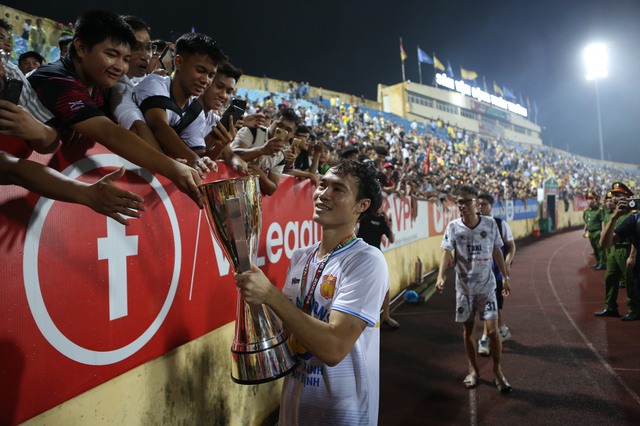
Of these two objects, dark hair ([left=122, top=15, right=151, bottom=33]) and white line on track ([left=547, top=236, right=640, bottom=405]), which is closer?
dark hair ([left=122, top=15, right=151, bottom=33])

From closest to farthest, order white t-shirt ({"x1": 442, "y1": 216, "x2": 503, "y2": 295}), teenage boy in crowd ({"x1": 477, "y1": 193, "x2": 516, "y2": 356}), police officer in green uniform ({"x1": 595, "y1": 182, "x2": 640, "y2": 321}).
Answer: white t-shirt ({"x1": 442, "y1": 216, "x2": 503, "y2": 295}), teenage boy in crowd ({"x1": 477, "y1": 193, "x2": 516, "y2": 356}), police officer in green uniform ({"x1": 595, "y1": 182, "x2": 640, "y2": 321})

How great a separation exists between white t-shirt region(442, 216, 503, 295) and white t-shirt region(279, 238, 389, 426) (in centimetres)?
348

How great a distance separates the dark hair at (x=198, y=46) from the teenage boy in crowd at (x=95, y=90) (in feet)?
1.95

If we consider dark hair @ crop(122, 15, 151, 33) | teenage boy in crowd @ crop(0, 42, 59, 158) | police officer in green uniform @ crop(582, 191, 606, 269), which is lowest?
police officer in green uniform @ crop(582, 191, 606, 269)

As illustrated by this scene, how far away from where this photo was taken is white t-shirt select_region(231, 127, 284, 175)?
397cm

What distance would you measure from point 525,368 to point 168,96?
5.44m

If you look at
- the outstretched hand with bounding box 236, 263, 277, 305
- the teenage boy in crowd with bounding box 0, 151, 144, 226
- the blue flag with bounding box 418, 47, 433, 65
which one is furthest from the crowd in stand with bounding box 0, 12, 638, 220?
the blue flag with bounding box 418, 47, 433, 65

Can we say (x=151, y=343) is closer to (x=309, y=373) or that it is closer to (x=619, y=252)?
(x=309, y=373)

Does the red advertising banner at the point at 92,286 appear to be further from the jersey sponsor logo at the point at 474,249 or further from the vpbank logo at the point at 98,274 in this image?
the jersey sponsor logo at the point at 474,249

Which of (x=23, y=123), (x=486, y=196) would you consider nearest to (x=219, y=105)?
(x=23, y=123)

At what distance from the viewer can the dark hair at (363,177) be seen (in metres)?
2.11

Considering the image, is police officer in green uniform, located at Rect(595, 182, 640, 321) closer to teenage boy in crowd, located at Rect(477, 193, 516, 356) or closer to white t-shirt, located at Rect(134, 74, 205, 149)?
teenage boy in crowd, located at Rect(477, 193, 516, 356)

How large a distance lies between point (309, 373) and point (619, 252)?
27.8 ft

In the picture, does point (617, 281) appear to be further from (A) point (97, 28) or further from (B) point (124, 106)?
(A) point (97, 28)
